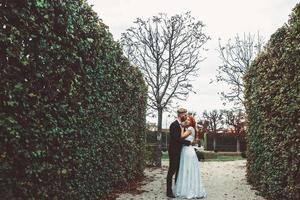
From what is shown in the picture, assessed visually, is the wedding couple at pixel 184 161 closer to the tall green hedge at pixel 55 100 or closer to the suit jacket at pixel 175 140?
the suit jacket at pixel 175 140

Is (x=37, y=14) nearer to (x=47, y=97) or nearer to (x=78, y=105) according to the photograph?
(x=47, y=97)

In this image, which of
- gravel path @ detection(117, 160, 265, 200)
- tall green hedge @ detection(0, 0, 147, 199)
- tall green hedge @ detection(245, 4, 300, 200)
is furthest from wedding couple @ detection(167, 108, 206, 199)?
tall green hedge @ detection(0, 0, 147, 199)

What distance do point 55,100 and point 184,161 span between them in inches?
233

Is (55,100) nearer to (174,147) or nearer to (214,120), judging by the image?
(174,147)

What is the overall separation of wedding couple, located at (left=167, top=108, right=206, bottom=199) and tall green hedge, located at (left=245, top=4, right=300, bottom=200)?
1642 millimetres

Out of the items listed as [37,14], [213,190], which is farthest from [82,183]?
[213,190]

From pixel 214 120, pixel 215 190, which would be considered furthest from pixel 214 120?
pixel 215 190

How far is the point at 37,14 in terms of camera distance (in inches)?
186

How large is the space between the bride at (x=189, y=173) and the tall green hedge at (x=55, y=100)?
2.06 meters

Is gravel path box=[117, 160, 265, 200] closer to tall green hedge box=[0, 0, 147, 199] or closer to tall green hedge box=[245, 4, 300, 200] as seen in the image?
tall green hedge box=[245, 4, 300, 200]

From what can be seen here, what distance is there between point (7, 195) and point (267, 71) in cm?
698

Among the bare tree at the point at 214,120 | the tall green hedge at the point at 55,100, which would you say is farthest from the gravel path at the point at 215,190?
the bare tree at the point at 214,120

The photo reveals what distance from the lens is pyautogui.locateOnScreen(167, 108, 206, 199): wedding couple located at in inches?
410

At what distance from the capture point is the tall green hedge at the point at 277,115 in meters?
7.24
